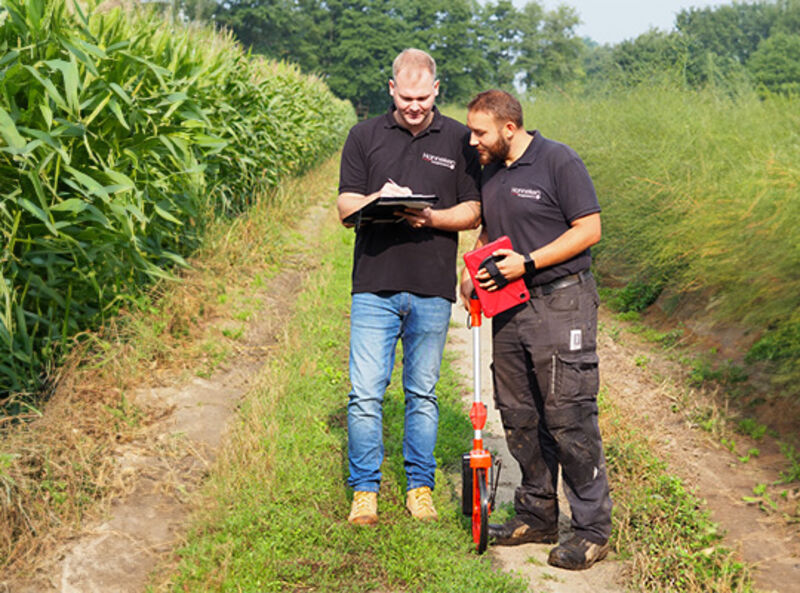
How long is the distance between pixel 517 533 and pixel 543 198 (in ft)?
5.95

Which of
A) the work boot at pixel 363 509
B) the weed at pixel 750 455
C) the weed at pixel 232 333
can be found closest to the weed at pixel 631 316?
the weed at pixel 750 455

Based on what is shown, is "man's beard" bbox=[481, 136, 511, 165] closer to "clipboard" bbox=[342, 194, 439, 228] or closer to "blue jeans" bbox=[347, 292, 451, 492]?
"clipboard" bbox=[342, 194, 439, 228]

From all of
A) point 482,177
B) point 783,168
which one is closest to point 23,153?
point 482,177

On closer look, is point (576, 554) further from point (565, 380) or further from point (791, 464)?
point (791, 464)

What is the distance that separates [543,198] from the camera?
13.5ft

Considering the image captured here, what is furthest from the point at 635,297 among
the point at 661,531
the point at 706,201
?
the point at 661,531

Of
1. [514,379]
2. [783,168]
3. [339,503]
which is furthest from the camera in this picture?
[783,168]

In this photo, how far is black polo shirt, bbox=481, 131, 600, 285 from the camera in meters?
4.05

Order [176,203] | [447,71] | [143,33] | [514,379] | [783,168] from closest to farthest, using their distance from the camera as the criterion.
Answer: [514,379] < [783,168] < [143,33] < [176,203] < [447,71]

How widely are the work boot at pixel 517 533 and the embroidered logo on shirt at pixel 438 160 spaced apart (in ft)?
6.52

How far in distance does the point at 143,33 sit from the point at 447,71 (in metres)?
86.8

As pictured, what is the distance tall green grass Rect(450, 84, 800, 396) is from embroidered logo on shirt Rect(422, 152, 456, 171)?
2680 mm

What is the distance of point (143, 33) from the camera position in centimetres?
711

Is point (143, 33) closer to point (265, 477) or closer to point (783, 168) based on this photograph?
point (265, 477)
